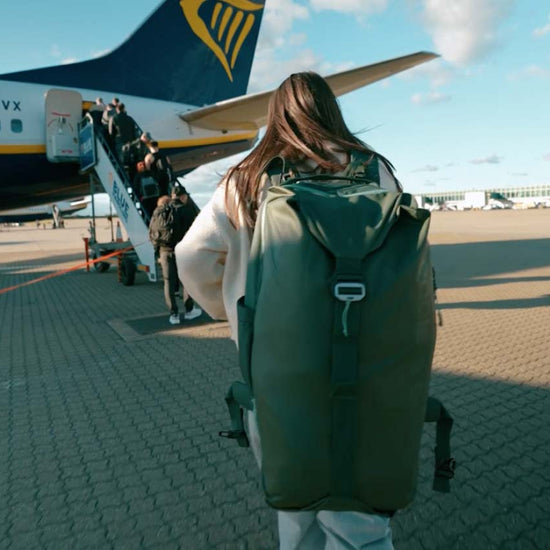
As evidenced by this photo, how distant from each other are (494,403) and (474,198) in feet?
329

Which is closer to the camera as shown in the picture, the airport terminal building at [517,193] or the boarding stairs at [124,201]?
the boarding stairs at [124,201]

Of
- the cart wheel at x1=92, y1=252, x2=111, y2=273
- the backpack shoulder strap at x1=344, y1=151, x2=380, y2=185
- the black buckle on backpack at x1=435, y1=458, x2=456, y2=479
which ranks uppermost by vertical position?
the backpack shoulder strap at x1=344, y1=151, x2=380, y2=185

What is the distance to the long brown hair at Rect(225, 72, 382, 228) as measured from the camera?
58.3 inches

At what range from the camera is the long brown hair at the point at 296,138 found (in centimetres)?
148

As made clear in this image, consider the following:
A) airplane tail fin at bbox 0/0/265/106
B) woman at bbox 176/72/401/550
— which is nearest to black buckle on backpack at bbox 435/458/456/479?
woman at bbox 176/72/401/550

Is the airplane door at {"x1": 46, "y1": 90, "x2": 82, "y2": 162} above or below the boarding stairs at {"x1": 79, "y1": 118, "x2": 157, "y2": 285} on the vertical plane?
above

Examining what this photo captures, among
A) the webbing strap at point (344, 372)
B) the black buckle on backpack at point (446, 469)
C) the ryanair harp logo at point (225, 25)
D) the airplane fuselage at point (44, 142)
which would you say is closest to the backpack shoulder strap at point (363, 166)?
the webbing strap at point (344, 372)

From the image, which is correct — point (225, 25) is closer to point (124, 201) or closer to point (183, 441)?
point (124, 201)

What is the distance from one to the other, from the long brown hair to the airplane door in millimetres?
11004

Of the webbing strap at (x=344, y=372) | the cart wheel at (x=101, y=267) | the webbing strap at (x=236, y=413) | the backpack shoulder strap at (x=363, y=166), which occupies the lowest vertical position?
the cart wheel at (x=101, y=267)

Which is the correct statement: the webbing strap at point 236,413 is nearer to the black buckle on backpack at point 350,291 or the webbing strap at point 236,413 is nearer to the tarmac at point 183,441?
the black buckle on backpack at point 350,291

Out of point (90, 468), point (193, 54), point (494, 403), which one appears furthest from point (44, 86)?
point (494, 403)

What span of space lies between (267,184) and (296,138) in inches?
7.2

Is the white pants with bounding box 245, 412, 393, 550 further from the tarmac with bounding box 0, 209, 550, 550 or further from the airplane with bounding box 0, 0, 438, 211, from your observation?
the airplane with bounding box 0, 0, 438, 211
